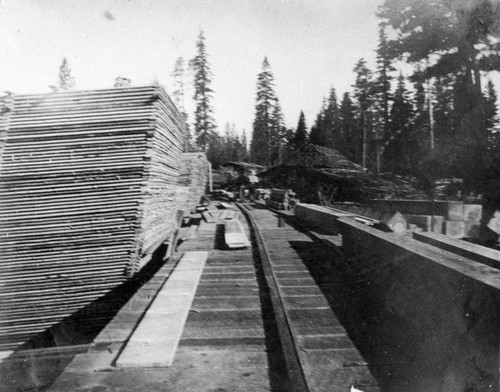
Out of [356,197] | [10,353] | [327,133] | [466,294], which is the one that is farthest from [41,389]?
[327,133]

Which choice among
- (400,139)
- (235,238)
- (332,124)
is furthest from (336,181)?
(332,124)

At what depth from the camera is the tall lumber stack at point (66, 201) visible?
4.01 metres

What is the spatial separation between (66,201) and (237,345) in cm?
255

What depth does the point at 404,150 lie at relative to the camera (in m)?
33.2

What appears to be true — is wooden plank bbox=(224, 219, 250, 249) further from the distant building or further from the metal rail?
the distant building

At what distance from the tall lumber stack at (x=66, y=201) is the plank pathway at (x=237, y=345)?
776 mm

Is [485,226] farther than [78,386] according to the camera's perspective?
Yes

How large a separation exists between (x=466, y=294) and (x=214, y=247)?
6.41 metres

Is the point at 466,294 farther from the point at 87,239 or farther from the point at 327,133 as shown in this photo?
the point at 327,133

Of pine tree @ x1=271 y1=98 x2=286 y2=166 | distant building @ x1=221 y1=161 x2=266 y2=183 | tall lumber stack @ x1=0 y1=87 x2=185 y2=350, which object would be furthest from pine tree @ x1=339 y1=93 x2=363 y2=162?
tall lumber stack @ x1=0 y1=87 x2=185 y2=350

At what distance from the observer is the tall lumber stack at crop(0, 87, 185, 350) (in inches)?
158

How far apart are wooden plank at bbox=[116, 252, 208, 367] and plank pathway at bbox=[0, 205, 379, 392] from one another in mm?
82

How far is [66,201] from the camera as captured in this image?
4.11 m

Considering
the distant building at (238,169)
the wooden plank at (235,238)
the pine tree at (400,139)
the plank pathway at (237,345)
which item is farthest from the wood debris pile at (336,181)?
the distant building at (238,169)
